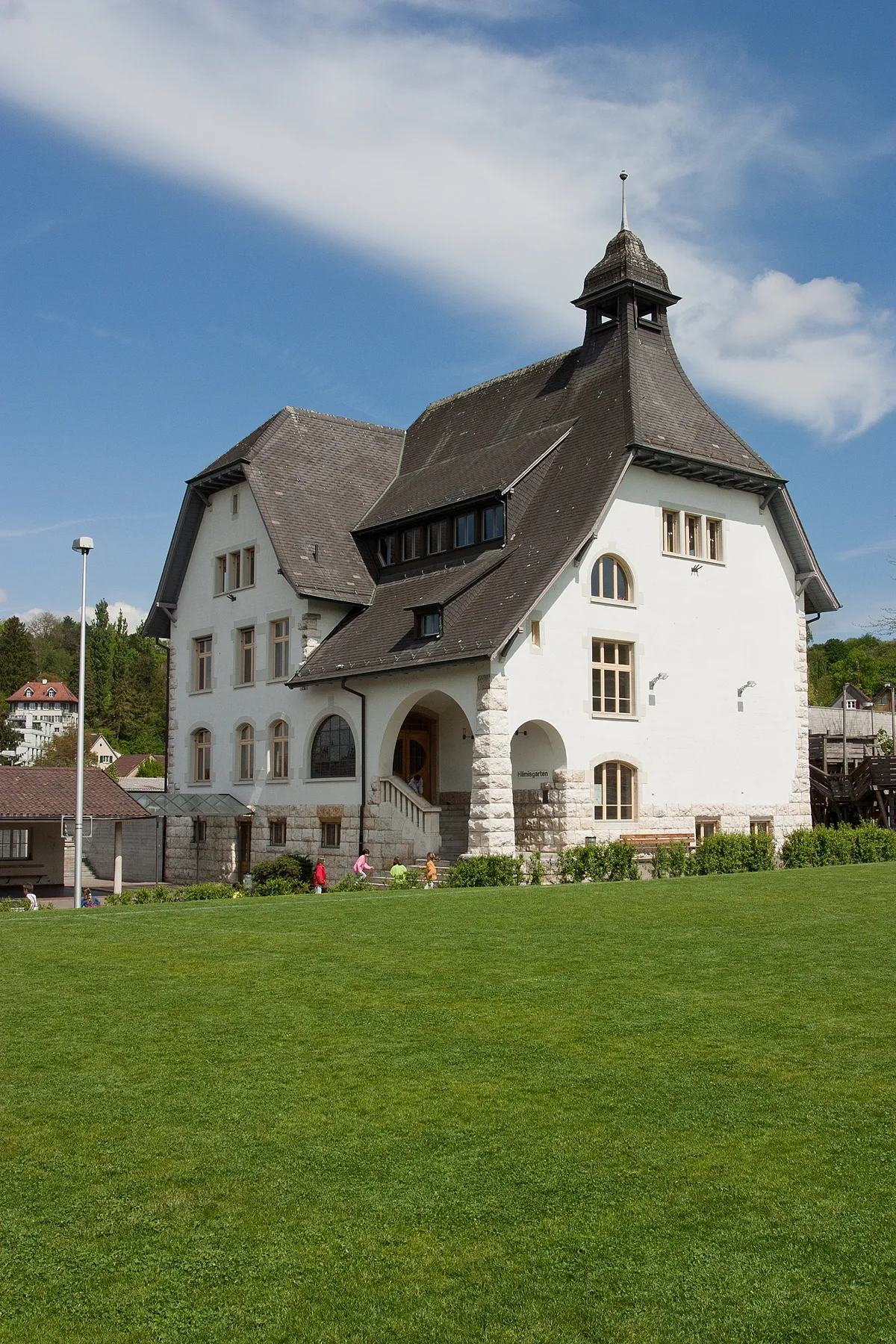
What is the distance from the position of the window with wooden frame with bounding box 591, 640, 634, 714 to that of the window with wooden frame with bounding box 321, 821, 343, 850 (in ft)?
25.2

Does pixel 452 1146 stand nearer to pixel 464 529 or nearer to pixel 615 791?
pixel 615 791

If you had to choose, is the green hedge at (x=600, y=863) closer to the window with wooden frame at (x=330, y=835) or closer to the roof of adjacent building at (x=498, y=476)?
the roof of adjacent building at (x=498, y=476)

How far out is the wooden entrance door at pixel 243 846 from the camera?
1426 inches

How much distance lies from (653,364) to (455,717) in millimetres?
10718

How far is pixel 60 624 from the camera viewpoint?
604 feet

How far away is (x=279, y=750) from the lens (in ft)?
115

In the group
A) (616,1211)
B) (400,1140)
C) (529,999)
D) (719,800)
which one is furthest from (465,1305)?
(719,800)

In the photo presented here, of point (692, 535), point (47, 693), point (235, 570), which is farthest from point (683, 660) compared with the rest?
point (47, 693)

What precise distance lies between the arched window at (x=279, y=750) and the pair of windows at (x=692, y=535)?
11.7 meters

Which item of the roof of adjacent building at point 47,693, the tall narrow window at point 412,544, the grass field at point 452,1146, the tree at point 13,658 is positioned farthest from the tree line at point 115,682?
the grass field at point 452,1146


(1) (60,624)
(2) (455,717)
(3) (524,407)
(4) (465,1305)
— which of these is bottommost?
(4) (465,1305)

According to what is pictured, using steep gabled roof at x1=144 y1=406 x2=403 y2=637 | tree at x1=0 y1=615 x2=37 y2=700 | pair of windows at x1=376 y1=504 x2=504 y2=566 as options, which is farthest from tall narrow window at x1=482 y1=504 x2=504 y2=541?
tree at x1=0 y1=615 x2=37 y2=700

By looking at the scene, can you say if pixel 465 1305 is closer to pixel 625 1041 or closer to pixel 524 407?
pixel 625 1041

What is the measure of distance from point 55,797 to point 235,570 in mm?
9414
